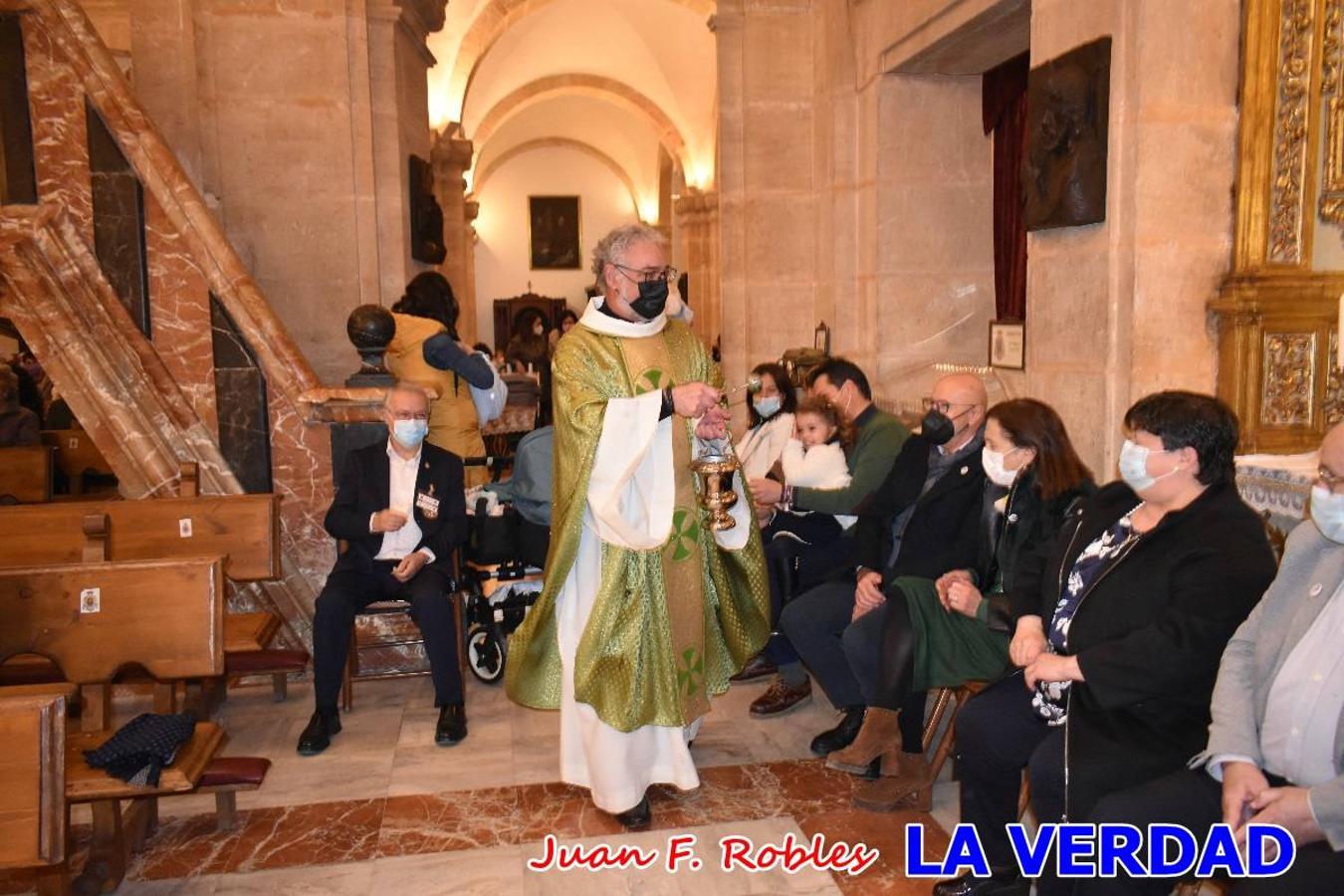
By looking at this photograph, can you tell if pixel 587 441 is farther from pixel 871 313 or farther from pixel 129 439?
pixel 871 313

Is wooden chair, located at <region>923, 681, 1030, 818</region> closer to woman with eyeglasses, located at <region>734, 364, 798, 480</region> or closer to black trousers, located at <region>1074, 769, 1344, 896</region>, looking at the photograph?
black trousers, located at <region>1074, 769, 1344, 896</region>

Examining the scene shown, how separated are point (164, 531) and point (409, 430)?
1.02 meters

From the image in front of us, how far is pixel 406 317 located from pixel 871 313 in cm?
328

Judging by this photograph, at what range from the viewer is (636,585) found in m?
3.41

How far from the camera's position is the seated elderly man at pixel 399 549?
421 cm

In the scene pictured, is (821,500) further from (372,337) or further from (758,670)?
(372,337)

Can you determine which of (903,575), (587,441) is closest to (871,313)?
(903,575)

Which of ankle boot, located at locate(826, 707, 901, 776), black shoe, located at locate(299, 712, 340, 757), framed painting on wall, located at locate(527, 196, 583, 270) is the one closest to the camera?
ankle boot, located at locate(826, 707, 901, 776)

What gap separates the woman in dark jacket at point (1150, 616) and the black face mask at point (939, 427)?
3.12 ft

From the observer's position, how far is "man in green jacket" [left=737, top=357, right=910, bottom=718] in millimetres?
4359

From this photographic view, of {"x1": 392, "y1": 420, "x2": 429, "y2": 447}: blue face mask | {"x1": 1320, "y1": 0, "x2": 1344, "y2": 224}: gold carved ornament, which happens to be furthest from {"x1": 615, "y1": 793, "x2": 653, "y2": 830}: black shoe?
{"x1": 1320, "y1": 0, "x2": 1344, "y2": 224}: gold carved ornament

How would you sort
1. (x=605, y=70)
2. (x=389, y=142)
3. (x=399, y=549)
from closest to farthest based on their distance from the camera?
(x=399, y=549) → (x=389, y=142) → (x=605, y=70)

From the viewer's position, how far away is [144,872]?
10.6ft

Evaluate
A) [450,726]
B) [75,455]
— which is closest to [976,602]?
[450,726]
